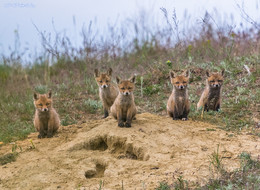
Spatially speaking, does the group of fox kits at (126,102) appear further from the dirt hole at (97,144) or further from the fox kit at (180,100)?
the dirt hole at (97,144)

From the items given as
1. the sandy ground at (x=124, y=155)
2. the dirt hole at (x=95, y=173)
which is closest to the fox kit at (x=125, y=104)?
the sandy ground at (x=124, y=155)

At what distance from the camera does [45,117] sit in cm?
770

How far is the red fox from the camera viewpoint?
7.54 metres

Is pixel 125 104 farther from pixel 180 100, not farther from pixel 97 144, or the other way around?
pixel 180 100

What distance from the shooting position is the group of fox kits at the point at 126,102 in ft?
24.1

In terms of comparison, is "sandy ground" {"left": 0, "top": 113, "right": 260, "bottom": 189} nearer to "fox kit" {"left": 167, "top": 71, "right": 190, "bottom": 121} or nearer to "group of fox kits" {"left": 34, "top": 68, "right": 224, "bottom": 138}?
"group of fox kits" {"left": 34, "top": 68, "right": 224, "bottom": 138}

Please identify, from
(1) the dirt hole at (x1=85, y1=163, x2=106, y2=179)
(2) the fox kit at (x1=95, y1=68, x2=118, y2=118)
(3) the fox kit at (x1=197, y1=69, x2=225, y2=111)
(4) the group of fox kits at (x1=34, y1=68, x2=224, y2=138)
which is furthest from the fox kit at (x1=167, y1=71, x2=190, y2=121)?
(1) the dirt hole at (x1=85, y1=163, x2=106, y2=179)

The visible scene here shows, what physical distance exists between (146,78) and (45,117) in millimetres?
4975

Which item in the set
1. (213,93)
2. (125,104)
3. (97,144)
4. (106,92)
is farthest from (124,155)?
(213,93)

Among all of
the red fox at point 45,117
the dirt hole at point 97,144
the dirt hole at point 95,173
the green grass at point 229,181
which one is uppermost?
the red fox at point 45,117

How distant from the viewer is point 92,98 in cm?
1138

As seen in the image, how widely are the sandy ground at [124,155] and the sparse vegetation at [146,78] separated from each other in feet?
1.14

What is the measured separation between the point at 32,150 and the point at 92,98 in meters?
4.78

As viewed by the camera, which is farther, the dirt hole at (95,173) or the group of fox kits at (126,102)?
the group of fox kits at (126,102)
